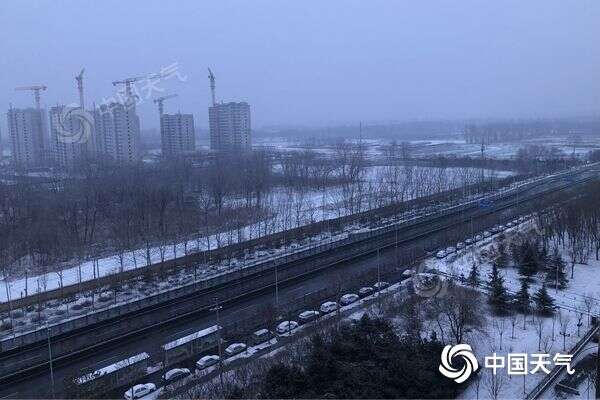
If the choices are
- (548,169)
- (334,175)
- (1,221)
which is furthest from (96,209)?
(548,169)

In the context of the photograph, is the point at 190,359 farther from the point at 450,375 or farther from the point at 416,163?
the point at 416,163

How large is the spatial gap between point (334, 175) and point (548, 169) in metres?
4.96

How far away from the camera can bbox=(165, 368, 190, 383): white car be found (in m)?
3.30

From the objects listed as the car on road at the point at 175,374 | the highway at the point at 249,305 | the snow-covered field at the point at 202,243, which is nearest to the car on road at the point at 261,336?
the highway at the point at 249,305

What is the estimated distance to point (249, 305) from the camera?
15.2ft

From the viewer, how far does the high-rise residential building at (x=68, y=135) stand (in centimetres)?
1695

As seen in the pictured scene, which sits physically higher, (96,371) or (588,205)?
(588,205)

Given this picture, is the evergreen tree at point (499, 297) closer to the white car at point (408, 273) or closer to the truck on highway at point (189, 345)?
the white car at point (408, 273)

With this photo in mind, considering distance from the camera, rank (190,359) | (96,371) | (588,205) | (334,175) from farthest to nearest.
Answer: (334,175) < (588,205) < (190,359) < (96,371)

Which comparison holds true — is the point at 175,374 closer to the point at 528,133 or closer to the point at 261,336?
the point at 261,336

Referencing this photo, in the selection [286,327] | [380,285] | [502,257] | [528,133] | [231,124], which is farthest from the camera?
[528,133]

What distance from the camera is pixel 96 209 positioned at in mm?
8359

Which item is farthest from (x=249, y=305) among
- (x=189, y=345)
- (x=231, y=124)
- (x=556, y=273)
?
(x=231, y=124)

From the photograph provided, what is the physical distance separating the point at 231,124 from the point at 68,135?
16.8ft
